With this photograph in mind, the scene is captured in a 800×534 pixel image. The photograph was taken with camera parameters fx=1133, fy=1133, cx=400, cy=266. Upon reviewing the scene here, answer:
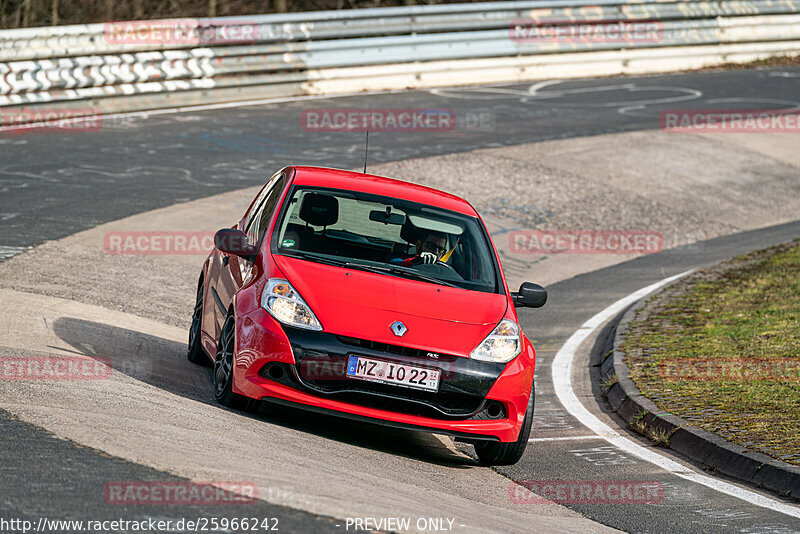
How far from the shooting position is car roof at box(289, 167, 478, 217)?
834 centimetres

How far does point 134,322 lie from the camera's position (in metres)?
9.91

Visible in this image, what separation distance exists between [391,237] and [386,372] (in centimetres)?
187

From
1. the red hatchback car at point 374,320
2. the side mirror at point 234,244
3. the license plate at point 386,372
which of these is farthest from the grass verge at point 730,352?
the side mirror at point 234,244

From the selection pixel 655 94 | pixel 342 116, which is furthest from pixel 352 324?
pixel 655 94

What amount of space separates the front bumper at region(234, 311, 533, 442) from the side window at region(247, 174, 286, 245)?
1.21 meters

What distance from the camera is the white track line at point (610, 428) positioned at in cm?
705

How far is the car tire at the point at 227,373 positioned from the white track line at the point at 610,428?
2.90 m

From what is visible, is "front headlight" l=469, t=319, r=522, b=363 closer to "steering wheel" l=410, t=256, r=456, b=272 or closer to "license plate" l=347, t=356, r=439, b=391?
"license plate" l=347, t=356, r=439, b=391

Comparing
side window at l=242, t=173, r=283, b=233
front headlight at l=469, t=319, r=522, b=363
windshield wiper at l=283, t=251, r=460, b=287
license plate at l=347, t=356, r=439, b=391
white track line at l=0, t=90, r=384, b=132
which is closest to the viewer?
license plate at l=347, t=356, r=439, b=391

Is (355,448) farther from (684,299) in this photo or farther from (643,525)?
(684,299)

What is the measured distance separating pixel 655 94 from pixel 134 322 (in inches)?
738

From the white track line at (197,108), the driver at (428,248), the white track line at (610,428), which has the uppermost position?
the driver at (428,248)

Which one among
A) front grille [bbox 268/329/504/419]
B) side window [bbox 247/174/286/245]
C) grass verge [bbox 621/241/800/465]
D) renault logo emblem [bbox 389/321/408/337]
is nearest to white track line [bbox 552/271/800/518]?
grass verge [bbox 621/241/800/465]

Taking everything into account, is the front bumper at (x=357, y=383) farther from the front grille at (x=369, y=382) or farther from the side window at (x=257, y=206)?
the side window at (x=257, y=206)
